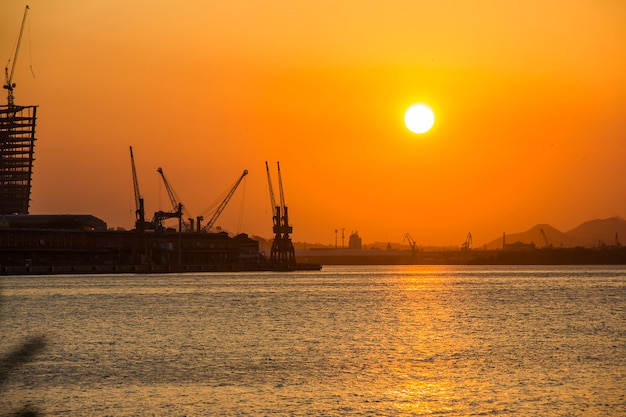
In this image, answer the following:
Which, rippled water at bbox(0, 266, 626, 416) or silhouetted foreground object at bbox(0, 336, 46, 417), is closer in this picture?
silhouetted foreground object at bbox(0, 336, 46, 417)

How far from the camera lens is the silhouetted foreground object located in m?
39.7

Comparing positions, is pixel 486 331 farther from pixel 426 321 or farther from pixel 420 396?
pixel 420 396

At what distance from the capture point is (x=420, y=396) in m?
42.7

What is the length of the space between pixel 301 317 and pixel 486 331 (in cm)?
1909

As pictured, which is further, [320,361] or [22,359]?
[22,359]

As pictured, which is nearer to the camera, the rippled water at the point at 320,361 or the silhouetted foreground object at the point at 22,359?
the silhouetted foreground object at the point at 22,359

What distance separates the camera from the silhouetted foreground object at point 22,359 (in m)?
39.7

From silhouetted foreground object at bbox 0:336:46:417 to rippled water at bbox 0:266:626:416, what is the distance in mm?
634

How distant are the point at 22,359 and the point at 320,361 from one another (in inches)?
637

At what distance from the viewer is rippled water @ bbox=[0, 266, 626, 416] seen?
41.2 meters

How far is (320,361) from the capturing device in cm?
5438

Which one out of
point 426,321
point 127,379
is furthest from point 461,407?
point 426,321

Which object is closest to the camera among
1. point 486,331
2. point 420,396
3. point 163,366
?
point 420,396

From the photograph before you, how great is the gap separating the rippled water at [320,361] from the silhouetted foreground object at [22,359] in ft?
2.08
